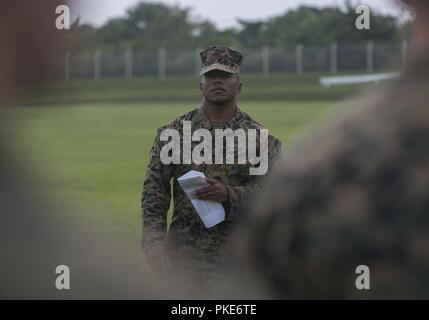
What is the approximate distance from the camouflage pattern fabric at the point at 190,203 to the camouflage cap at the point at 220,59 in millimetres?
184

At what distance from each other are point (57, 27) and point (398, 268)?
354 millimetres

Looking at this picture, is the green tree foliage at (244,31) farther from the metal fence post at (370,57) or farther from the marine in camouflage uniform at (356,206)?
the marine in camouflage uniform at (356,206)

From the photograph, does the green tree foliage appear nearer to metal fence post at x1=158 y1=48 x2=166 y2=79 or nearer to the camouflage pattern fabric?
metal fence post at x1=158 y1=48 x2=166 y2=79

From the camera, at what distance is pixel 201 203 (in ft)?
12.0

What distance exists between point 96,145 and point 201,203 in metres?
15.6

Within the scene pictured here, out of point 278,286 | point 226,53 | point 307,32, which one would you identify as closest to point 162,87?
point 307,32

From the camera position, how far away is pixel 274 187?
2.91ft

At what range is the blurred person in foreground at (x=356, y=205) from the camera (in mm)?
821

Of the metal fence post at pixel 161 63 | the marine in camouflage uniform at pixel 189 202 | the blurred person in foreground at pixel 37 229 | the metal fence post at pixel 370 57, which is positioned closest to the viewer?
the blurred person in foreground at pixel 37 229

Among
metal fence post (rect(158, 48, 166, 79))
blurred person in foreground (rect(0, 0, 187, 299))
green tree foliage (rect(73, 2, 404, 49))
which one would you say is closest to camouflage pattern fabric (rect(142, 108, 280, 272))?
blurred person in foreground (rect(0, 0, 187, 299))

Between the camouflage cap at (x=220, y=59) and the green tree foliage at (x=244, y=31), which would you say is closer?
the camouflage cap at (x=220, y=59)

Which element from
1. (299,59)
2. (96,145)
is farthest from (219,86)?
(299,59)

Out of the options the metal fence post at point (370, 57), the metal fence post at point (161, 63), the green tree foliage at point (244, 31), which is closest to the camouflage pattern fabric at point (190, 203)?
the green tree foliage at point (244, 31)
